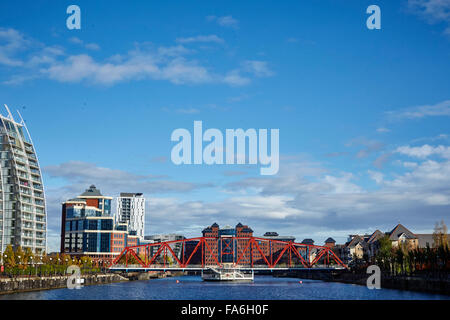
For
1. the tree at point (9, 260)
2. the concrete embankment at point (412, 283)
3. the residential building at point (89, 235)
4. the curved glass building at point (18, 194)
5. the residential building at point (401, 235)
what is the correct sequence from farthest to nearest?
1. the residential building at point (89, 235)
2. the residential building at point (401, 235)
3. the curved glass building at point (18, 194)
4. the tree at point (9, 260)
5. the concrete embankment at point (412, 283)

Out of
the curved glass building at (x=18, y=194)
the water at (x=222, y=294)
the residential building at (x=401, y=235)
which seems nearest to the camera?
the water at (x=222, y=294)

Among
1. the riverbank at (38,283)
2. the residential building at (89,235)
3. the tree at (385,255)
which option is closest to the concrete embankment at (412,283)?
the tree at (385,255)

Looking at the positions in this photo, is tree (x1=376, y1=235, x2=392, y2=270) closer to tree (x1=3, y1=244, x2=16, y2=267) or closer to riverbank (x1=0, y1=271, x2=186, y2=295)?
riverbank (x1=0, y1=271, x2=186, y2=295)

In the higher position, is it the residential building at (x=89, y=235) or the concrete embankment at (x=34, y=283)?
the residential building at (x=89, y=235)

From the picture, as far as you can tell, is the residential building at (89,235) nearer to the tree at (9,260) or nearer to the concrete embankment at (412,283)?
the tree at (9,260)

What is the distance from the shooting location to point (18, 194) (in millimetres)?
130500

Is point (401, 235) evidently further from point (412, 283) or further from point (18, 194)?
point (18, 194)

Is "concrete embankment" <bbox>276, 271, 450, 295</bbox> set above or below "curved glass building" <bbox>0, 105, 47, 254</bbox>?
below

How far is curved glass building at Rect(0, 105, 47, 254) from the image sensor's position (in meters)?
128

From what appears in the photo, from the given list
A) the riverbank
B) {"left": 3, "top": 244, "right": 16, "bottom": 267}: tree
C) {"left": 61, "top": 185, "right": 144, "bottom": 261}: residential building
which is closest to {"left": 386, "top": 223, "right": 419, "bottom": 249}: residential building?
the riverbank

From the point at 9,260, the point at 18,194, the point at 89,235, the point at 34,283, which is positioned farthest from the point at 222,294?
the point at 89,235

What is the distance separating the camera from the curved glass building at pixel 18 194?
421 feet

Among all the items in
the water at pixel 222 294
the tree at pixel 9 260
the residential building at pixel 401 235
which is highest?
the residential building at pixel 401 235
